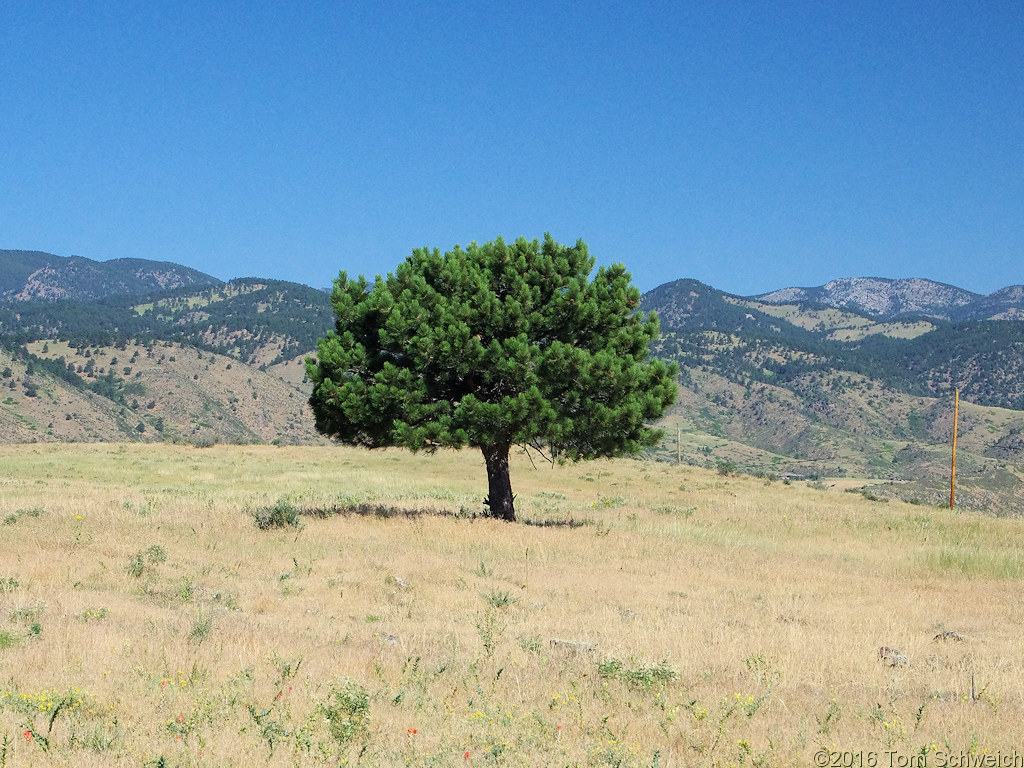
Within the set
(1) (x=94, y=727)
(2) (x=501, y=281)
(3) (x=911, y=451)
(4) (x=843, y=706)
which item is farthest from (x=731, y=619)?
(3) (x=911, y=451)

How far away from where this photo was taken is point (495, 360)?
2094cm

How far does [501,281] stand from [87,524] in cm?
1128

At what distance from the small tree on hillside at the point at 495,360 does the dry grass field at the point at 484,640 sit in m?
2.30

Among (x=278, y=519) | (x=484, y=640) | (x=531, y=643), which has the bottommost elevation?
(x=278, y=519)

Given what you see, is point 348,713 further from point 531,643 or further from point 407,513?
point 407,513

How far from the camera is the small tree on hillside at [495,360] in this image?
20797 mm

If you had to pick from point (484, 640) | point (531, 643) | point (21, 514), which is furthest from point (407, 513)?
point (484, 640)

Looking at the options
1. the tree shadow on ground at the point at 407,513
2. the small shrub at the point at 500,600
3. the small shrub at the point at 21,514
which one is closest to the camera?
the small shrub at the point at 500,600

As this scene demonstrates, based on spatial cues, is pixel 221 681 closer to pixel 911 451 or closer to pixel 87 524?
pixel 87 524

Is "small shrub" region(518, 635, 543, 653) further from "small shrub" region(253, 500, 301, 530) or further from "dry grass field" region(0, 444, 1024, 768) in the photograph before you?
"small shrub" region(253, 500, 301, 530)

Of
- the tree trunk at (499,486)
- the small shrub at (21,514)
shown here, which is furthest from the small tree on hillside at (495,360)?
the small shrub at (21,514)

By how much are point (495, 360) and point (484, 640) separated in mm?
11969

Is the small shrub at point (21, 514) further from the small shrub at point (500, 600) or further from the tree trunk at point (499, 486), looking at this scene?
the small shrub at point (500, 600)

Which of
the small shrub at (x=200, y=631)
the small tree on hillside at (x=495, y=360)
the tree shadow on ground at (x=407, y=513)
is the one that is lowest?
the tree shadow on ground at (x=407, y=513)
